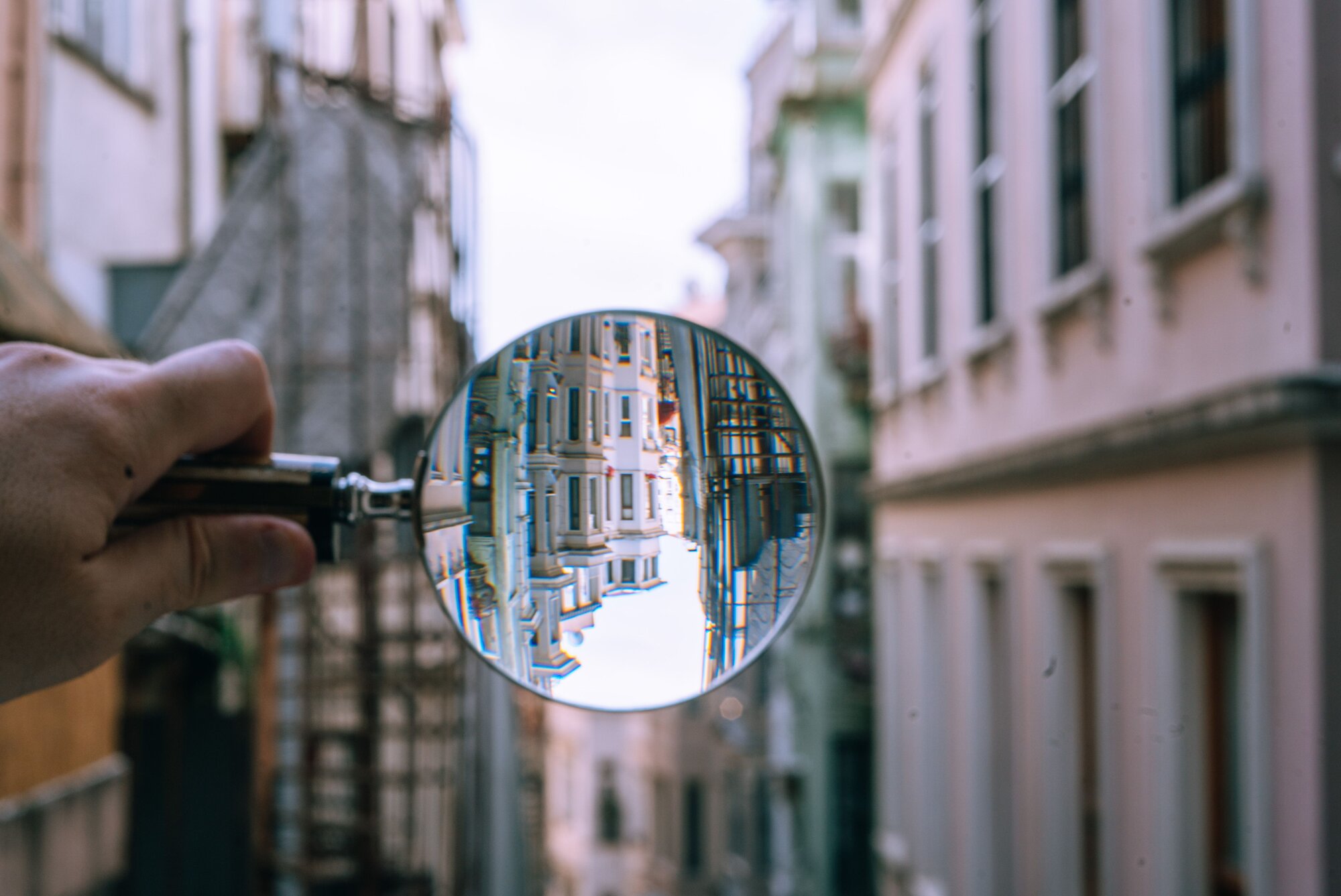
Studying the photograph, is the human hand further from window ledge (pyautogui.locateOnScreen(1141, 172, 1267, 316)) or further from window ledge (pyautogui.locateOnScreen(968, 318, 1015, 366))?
window ledge (pyautogui.locateOnScreen(968, 318, 1015, 366))

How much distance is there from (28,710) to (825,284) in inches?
283

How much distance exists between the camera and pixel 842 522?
848cm

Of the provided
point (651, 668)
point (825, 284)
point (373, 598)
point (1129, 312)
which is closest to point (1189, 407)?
point (1129, 312)

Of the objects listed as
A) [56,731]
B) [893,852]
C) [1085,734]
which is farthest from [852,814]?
[56,731]

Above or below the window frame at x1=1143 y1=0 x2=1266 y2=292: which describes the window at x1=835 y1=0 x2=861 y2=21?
above

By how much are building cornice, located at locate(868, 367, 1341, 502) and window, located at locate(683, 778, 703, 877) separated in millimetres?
14974

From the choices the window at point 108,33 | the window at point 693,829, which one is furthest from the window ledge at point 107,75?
the window at point 693,829

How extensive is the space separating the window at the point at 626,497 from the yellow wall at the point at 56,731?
2244mm

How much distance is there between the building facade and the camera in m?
8.23

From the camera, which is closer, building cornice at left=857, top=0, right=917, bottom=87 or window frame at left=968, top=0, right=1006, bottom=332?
window frame at left=968, top=0, right=1006, bottom=332

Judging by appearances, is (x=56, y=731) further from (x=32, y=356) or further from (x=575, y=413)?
(x=575, y=413)

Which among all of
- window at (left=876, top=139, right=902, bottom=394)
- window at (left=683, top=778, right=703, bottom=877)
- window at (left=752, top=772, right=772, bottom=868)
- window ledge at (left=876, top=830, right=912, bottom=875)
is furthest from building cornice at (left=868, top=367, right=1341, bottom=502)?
window at (left=683, top=778, right=703, bottom=877)

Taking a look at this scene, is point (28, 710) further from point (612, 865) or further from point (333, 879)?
point (612, 865)

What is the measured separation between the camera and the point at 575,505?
1.03 metres
